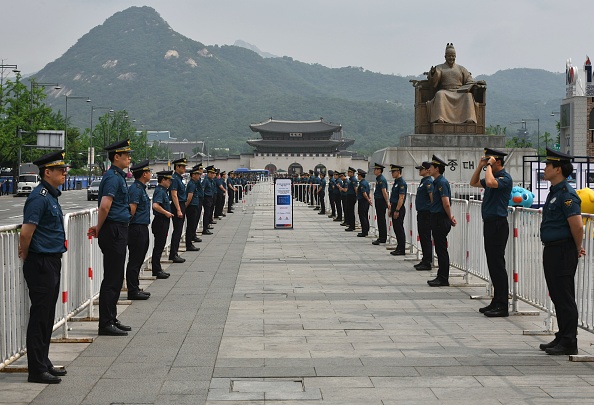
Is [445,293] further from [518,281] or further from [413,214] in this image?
[413,214]

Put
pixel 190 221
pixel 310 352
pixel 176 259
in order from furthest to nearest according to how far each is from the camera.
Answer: pixel 190 221
pixel 176 259
pixel 310 352

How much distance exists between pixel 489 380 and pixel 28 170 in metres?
70.2

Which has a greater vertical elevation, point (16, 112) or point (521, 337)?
point (16, 112)

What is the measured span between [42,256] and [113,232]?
6.89ft

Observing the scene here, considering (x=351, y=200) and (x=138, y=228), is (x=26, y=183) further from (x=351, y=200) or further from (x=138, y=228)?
(x=138, y=228)

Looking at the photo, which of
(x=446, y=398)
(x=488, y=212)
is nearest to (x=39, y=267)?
(x=446, y=398)

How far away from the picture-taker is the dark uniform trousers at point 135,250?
11.4 metres

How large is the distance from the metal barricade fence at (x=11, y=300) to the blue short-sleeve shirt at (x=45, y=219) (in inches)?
8.9

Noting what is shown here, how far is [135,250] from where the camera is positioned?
458 inches

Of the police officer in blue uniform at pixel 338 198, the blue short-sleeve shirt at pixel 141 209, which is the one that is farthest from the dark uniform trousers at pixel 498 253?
the police officer in blue uniform at pixel 338 198

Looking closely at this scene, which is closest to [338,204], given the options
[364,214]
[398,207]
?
[364,214]

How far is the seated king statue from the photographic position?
111ft

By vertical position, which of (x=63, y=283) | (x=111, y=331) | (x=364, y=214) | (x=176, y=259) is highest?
(x=63, y=283)

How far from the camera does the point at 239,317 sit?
1070 cm
